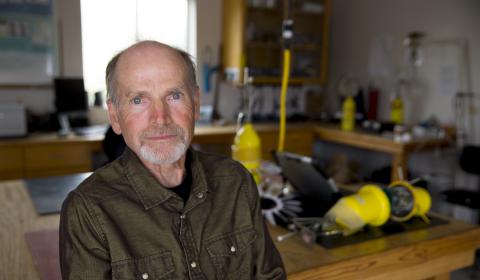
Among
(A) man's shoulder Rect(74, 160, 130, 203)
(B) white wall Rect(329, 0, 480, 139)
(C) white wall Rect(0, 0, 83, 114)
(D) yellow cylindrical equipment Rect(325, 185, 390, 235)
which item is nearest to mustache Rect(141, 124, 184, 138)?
(A) man's shoulder Rect(74, 160, 130, 203)

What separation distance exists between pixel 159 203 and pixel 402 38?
11.8 ft

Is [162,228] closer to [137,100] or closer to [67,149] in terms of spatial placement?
[137,100]

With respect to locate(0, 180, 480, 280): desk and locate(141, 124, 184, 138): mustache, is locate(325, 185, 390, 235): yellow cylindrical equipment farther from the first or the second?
locate(141, 124, 184, 138): mustache

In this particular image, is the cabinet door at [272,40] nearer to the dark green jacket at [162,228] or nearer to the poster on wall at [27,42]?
the poster on wall at [27,42]

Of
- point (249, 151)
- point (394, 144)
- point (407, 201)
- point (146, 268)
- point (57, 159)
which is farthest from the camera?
point (394, 144)

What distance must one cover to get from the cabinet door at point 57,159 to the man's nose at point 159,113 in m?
2.25

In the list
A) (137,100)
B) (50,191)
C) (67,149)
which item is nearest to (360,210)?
(137,100)

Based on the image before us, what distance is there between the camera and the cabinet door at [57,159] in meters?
3.02

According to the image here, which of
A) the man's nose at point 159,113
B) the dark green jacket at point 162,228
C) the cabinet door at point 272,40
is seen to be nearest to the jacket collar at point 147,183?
the dark green jacket at point 162,228

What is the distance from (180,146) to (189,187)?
0.44 feet

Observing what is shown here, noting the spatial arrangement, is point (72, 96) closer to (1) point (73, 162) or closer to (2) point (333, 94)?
(1) point (73, 162)

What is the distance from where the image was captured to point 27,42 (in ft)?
11.3

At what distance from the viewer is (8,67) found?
3414mm

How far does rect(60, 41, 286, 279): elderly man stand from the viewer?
933mm
